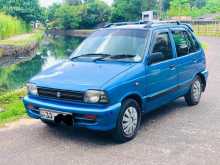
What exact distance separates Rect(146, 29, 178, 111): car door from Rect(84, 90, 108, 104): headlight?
1155 mm

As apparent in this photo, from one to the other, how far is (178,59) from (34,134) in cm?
306

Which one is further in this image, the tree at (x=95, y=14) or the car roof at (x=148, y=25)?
the tree at (x=95, y=14)

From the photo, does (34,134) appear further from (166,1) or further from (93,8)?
(166,1)

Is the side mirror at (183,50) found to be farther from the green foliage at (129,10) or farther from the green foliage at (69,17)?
the green foliage at (69,17)

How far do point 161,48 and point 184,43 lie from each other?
1150 mm

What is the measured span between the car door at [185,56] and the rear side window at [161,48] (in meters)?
0.29

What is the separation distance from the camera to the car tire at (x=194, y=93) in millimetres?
8242

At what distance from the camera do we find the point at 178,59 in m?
7.43

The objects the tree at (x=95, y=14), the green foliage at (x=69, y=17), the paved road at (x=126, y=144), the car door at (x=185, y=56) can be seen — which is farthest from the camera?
the green foliage at (x=69, y=17)

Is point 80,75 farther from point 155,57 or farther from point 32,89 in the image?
point 155,57

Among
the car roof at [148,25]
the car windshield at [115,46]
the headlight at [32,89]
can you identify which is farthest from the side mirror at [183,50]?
the headlight at [32,89]

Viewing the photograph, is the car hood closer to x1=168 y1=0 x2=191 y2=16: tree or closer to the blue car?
the blue car

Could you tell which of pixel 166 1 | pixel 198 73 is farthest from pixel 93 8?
pixel 198 73

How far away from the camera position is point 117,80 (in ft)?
18.9
